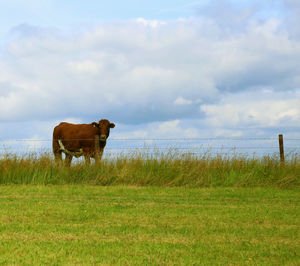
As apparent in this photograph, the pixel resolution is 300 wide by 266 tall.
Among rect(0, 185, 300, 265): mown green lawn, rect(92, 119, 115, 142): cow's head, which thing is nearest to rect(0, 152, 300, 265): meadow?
rect(0, 185, 300, 265): mown green lawn

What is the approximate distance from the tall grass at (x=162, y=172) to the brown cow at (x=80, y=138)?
2307mm

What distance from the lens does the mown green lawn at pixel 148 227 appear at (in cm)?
509

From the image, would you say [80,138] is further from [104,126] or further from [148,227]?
[148,227]

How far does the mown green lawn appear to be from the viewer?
5090mm

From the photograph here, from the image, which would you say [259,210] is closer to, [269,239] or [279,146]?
[269,239]

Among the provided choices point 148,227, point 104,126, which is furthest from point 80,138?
point 148,227

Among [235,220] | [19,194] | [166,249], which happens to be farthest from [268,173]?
[166,249]

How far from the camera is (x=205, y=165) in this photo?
1282 cm

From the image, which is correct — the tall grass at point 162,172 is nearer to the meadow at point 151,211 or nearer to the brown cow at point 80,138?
the meadow at point 151,211

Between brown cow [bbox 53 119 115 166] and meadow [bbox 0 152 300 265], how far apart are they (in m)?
2.69

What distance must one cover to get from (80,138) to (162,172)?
4.93 metres

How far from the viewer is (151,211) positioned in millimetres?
8172

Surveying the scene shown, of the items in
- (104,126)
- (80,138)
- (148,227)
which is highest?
(104,126)

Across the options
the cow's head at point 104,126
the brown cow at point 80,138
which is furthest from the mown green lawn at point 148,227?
the cow's head at point 104,126
